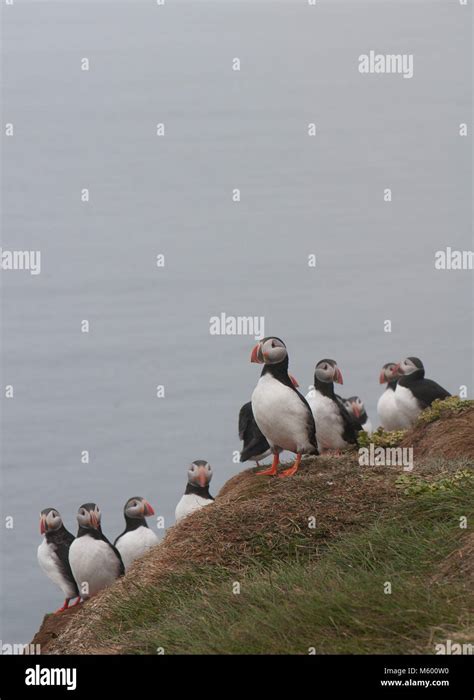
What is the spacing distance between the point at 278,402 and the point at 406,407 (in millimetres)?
3265

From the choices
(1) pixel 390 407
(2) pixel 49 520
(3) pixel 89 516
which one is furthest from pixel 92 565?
(1) pixel 390 407

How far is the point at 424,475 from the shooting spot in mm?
8109

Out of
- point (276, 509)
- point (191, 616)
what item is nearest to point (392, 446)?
point (276, 509)

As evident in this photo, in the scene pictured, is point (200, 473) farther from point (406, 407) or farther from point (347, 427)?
point (406, 407)

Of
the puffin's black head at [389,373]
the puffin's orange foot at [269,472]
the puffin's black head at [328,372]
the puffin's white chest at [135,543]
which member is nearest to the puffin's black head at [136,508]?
the puffin's white chest at [135,543]

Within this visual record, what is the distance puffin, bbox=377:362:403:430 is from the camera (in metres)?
11.6

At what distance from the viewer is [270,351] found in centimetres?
852

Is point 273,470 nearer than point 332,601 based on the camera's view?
No

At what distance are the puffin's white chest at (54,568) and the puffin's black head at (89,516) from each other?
2.19 ft

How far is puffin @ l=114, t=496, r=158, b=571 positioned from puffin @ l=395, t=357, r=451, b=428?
2762 mm

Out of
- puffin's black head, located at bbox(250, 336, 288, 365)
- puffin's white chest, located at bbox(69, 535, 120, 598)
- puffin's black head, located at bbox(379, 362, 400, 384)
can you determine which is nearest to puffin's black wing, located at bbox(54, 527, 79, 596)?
puffin's white chest, located at bbox(69, 535, 120, 598)

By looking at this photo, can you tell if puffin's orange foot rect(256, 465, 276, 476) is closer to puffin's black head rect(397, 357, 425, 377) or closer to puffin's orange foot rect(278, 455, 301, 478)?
puffin's orange foot rect(278, 455, 301, 478)
